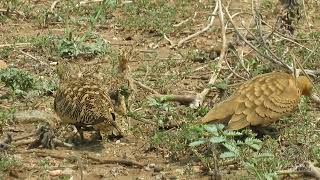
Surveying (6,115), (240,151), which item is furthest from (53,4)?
(240,151)

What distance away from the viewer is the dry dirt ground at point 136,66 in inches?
262

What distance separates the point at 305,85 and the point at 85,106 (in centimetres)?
222

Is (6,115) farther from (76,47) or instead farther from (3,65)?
(76,47)

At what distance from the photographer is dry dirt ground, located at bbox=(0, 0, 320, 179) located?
665cm

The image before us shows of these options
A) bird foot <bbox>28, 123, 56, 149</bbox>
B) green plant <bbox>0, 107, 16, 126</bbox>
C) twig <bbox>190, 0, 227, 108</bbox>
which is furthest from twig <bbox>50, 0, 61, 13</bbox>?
bird foot <bbox>28, 123, 56, 149</bbox>

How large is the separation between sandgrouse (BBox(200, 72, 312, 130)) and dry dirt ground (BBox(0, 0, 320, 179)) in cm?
24

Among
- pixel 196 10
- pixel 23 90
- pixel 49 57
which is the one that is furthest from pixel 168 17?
pixel 23 90

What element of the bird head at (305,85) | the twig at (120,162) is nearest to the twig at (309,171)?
the twig at (120,162)

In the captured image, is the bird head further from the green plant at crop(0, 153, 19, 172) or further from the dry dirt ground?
the green plant at crop(0, 153, 19, 172)

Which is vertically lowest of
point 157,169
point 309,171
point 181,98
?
point 157,169

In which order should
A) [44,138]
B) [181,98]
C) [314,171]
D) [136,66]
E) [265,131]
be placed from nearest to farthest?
[314,171] < [44,138] < [265,131] < [181,98] < [136,66]

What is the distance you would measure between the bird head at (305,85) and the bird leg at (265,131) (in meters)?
0.54

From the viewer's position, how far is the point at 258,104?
7094 mm

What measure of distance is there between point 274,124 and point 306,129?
0.45m
